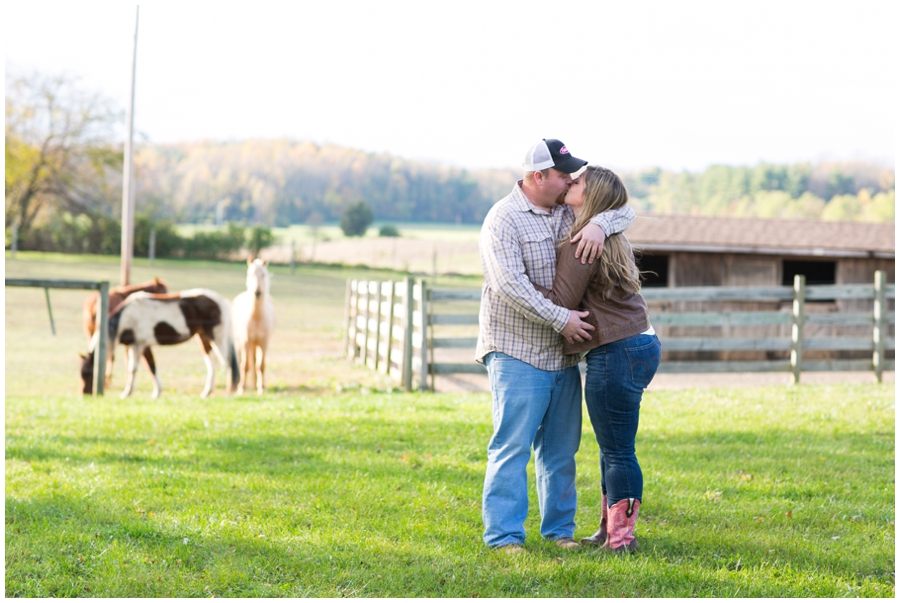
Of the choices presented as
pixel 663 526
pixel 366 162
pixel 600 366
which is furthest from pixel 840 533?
pixel 366 162

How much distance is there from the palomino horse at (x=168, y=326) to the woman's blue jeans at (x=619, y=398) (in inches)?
328

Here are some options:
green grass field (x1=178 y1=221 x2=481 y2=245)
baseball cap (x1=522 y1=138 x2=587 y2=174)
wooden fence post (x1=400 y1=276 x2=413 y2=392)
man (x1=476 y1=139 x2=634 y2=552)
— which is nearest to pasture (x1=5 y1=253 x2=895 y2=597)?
man (x1=476 y1=139 x2=634 y2=552)

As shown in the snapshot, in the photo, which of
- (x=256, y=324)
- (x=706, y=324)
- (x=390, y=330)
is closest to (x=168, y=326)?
(x=256, y=324)

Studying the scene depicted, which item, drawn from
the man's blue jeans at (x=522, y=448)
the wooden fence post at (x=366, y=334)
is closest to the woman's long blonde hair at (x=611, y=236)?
the man's blue jeans at (x=522, y=448)

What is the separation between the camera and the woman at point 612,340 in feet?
11.7

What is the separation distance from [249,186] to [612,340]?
72503mm

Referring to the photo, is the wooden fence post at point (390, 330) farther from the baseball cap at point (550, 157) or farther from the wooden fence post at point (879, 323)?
the baseball cap at point (550, 157)

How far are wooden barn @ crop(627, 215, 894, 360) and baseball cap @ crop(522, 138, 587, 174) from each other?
1216 centimetres

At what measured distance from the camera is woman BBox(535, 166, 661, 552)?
355 centimetres

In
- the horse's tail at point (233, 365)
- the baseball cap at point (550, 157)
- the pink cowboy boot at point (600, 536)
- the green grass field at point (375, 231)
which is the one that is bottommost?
the horse's tail at point (233, 365)

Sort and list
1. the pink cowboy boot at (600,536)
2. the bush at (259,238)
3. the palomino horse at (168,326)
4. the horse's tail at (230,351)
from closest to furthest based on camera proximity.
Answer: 1. the pink cowboy boot at (600,536)
2. the palomino horse at (168,326)
3. the horse's tail at (230,351)
4. the bush at (259,238)

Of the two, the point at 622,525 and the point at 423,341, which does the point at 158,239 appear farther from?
the point at 622,525

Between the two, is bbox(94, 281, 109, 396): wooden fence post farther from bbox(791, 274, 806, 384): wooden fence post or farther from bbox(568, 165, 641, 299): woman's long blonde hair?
bbox(791, 274, 806, 384): wooden fence post

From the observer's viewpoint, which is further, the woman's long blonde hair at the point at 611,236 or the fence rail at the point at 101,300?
the fence rail at the point at 101,300
